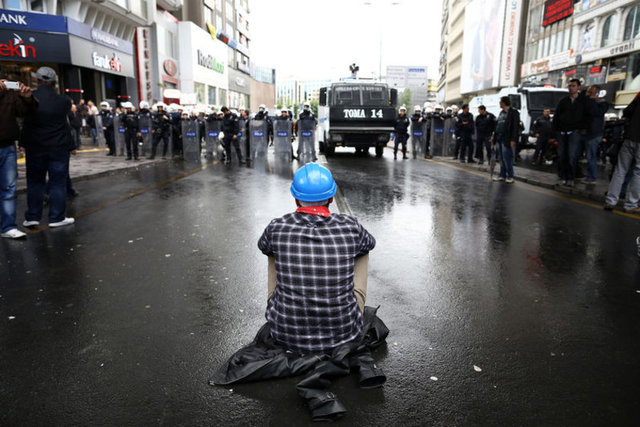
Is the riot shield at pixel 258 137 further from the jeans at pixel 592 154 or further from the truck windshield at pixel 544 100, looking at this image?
the jeans at pixel 592 154

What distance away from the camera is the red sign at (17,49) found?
2225cm

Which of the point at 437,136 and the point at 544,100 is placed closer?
the point at 544,100

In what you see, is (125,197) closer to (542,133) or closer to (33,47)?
(542,133)

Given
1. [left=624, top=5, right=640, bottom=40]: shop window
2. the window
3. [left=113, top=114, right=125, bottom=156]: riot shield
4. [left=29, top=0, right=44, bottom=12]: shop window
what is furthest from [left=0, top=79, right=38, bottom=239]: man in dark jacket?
[left=624, top=5, right=640, bottom=40]: shop window

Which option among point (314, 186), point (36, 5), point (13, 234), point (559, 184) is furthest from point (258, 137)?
point (314, 186)

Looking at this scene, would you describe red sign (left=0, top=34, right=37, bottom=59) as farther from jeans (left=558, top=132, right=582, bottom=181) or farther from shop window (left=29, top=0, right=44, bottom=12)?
jeans (left=558, top=132, right=582, bottom=181)

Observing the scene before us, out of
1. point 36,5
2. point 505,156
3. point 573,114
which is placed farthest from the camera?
point 36,5

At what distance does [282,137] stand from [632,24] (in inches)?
946

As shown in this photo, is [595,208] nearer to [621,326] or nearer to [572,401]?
[621,326]

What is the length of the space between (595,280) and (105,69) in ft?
101

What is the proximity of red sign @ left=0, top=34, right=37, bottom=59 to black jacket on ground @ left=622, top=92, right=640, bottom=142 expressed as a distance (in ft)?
82.2

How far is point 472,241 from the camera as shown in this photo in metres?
6.15

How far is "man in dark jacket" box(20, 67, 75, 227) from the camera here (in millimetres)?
6459

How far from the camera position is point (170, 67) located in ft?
141
